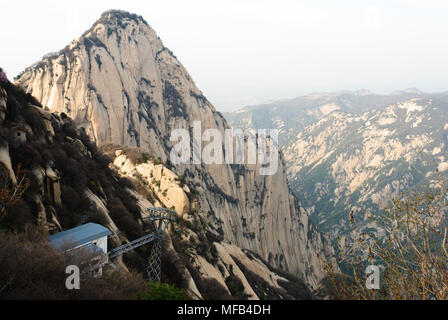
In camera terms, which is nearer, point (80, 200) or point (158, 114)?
point (80, 200)

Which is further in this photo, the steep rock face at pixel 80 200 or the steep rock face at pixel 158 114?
the steep rock face at pixel 158 114

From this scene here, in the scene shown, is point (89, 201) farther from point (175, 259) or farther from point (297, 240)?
point (297, 240)

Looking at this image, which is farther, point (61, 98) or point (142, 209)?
point (61, 98)

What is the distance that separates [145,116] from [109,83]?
42.9ft

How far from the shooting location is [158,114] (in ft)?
330

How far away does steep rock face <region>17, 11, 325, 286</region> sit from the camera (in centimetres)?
7844

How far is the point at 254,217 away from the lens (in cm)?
11350

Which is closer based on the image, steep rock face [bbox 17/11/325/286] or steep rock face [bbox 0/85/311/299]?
steep rock face [bbox 0/85/311/299]

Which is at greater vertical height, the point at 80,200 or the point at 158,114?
the point at 158,114

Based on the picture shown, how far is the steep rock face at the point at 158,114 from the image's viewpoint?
257ft
